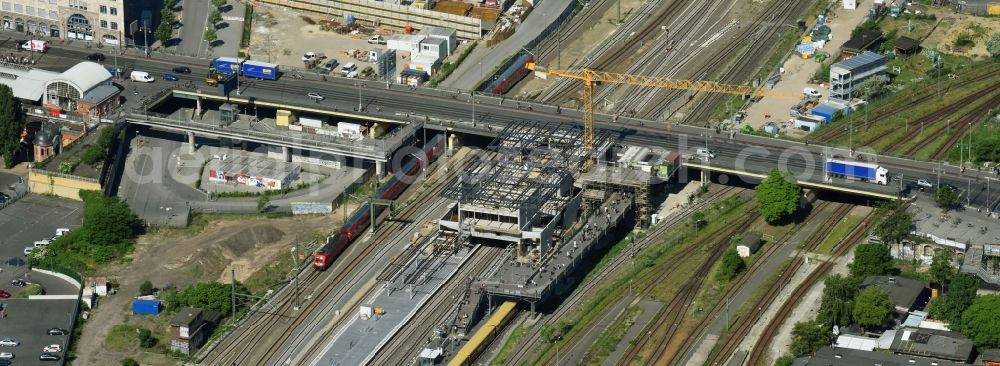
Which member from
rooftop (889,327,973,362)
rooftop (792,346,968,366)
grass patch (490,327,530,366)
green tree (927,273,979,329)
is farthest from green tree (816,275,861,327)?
grass patch (490,327,530,366)

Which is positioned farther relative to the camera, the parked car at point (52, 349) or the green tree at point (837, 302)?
the parked car at point (52, 349)

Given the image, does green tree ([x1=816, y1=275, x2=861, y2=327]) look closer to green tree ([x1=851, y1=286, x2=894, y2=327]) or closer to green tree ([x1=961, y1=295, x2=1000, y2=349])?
green tree ([x1=851, y1=286, x2=894, y2=327])

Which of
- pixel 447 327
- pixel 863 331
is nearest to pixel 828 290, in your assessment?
pixel 863 331

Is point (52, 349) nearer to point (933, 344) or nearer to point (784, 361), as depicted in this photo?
point (784, 361)

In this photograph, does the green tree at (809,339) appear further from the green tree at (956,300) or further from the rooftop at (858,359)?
the green tree at (956,300)

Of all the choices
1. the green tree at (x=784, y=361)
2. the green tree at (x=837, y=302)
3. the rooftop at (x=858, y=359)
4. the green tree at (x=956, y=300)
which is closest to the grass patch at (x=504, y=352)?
the green tree at (x=784, y=361)

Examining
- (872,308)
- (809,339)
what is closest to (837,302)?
(872,308)
